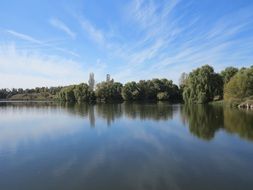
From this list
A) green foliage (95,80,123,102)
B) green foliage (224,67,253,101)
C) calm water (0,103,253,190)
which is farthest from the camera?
green foliage (95,80,123,102)

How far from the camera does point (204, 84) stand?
71.4m

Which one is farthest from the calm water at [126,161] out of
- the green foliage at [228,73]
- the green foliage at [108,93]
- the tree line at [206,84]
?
the green foliage at [108,93]

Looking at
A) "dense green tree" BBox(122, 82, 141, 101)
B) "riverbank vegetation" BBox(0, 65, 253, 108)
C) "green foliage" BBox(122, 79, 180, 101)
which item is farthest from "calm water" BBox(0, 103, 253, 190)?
"green foliage" BBox(122, 79, 180, 101)

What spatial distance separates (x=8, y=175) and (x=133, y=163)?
5.69 metres

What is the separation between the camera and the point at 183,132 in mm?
23203

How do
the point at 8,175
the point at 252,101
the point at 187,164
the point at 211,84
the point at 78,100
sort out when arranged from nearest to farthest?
the point at 8,175, the point at 187,164, the point at 252,101, the point at 211,84, the point at 78,100

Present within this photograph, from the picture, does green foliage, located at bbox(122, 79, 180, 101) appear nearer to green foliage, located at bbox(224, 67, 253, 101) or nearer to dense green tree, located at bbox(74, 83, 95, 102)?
dense green tree, located at bbox(74, 83, 95, 102)

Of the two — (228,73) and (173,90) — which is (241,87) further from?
(173,90)

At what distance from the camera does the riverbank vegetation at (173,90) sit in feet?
177

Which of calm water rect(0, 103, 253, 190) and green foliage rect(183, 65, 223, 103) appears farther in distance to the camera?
green foliage rect(183, 65, 223, 103)

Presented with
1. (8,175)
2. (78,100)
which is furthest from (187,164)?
(78,100)

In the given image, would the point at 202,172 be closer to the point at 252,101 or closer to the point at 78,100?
the point at 252,101

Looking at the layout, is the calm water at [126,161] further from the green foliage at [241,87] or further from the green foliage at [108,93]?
the green foliage at [108,93]

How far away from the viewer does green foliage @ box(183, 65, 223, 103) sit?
71.4 meters
